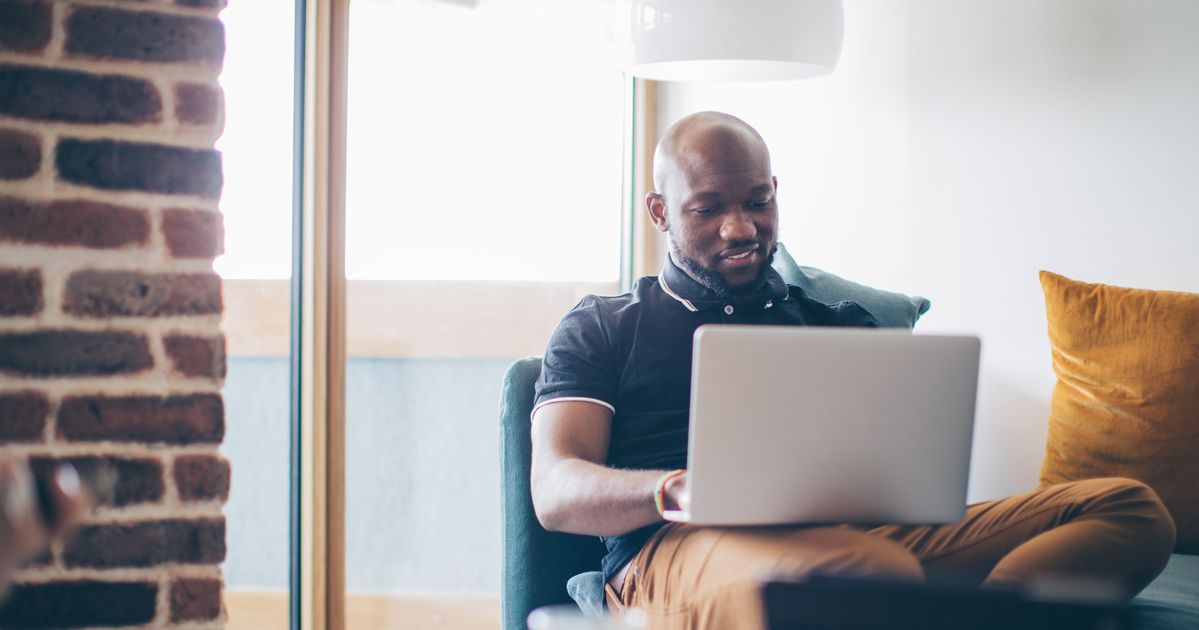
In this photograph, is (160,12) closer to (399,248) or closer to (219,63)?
(219,63)

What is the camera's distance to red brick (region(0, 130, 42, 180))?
1.47 meters

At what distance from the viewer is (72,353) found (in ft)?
4.91

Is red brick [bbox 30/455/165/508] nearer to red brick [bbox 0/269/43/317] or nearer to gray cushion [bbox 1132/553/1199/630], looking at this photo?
red brick [bbox 0/269/43/317]

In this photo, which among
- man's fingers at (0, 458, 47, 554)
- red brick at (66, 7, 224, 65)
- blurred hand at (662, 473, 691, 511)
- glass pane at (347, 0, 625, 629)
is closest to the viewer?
man's fingers at (0, 458, 47, 554)

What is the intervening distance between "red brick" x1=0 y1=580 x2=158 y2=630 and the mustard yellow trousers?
0.68 metres

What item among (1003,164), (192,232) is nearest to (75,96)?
(192,232)

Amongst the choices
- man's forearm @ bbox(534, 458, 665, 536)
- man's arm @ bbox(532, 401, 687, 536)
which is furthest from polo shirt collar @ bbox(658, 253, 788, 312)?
man's forearm @ bbox(534, 458, 665, 536)

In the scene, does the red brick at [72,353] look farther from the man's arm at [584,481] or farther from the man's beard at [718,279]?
the man's beard at [718,279]

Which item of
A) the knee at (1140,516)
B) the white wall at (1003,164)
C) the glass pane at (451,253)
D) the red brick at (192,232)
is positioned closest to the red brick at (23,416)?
the red brick at (192,232)

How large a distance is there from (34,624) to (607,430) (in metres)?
0.83

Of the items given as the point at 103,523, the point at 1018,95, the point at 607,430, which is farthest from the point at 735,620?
the point at 1018,95

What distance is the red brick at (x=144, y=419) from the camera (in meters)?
1.50

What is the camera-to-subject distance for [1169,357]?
6.13 feet

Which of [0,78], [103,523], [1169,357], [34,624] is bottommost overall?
[34,624]
